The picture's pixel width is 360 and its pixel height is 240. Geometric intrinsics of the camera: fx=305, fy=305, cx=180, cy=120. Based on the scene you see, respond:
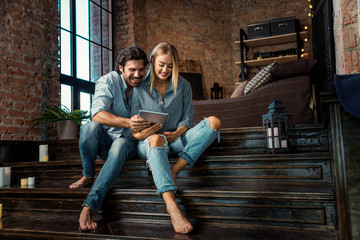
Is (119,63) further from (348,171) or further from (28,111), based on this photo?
(28,111)

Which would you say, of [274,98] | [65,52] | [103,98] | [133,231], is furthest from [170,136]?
[65,52]

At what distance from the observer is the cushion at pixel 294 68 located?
9.03 ft

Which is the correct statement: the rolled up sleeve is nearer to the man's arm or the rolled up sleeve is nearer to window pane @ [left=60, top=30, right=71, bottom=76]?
the man's arm

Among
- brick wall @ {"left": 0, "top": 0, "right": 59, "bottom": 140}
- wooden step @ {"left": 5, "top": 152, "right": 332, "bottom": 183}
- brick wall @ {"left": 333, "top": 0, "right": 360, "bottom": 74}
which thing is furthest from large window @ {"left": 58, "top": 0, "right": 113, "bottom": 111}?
brick wall @ {"left": 333, "top": 0, "right": 360, "bottom": 74}

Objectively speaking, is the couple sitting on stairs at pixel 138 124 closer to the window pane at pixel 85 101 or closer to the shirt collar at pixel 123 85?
the shirt collar at pixel 123 85

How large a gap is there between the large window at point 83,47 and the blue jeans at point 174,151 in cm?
280

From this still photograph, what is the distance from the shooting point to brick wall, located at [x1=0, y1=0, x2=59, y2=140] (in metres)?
3.14

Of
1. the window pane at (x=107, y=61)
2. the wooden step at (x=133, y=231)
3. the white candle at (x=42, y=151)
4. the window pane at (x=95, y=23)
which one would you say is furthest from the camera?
the window pane at (x=107, y=61)

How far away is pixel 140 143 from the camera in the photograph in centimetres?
184

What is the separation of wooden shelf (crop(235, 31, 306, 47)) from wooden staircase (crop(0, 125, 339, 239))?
375 centimetres

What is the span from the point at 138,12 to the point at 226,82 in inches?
86.7

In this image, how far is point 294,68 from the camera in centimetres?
278

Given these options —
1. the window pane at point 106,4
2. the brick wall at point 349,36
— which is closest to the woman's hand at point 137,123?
the brick wall at point 349,36

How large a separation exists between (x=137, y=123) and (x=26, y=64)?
7.68 ft
